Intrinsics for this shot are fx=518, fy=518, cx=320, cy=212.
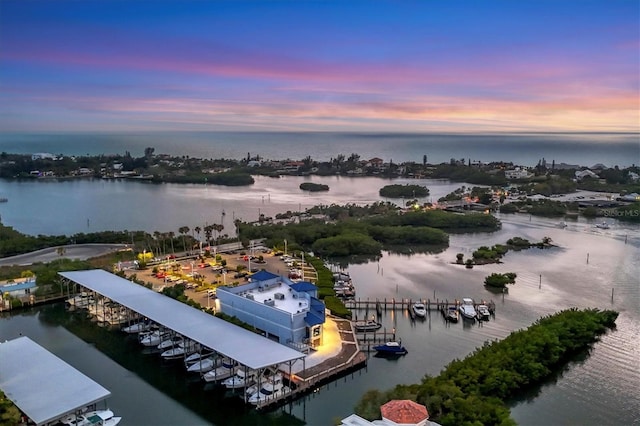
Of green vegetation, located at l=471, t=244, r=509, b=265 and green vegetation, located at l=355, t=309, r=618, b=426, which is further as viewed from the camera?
green vegetation, located at l=471, t=244, r=509, b=265

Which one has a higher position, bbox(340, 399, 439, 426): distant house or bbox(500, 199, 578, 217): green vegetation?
bbox(500, 199, 578, 217): green vegetation

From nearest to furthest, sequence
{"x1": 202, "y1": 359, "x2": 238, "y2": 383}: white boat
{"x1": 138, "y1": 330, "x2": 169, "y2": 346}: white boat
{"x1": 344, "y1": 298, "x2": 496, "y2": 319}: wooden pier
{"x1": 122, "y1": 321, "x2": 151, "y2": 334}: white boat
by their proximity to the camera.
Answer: {"x1": 202, "y1": 359, "x2": 238, "y2": 383}: white boat < {"x1": 138, "y1": 330, "x2": 169, "y2": 346}: white boat < {"x1": 122, "y1": 321, "x2": 151, "y2": 334}: white boat < {"x1": 344, "y1": 298, "x2": 496, "y2": 319}: wooden pier

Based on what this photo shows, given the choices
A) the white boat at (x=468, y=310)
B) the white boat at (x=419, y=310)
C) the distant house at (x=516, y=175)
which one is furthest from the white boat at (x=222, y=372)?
the distant house at (x=516, y=175)

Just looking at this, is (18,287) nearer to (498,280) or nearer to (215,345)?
(215,345)

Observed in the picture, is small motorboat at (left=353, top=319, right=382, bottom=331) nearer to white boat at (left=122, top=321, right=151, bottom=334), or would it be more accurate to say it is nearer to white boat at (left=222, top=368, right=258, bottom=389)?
white boat at (left=222, top=368, right=258, bottom=389)

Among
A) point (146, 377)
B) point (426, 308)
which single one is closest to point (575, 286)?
point (426, 308)

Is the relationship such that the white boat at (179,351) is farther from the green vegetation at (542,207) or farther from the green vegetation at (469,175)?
the green vegetation at (469,175)

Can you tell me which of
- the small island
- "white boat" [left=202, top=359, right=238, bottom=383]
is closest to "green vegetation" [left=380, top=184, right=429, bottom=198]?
the small island

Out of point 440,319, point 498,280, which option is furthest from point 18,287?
point 498,280
